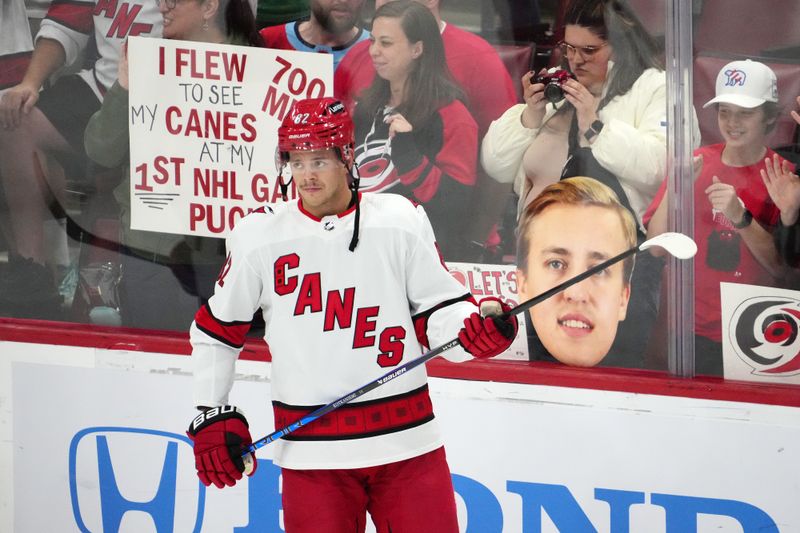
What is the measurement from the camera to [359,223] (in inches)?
94.7

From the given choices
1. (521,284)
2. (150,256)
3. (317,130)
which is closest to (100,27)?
(150,256)

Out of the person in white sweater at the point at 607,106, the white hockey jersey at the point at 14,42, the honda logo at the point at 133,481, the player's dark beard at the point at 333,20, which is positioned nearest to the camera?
the person in white sweater at the point at 607,106

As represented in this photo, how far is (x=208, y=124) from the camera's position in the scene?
337cm

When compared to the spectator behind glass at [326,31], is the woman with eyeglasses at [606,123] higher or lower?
lower

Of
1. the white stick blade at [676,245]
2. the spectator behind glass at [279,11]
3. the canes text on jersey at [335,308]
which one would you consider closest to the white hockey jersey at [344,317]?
the canes text on jersey at [335,308]

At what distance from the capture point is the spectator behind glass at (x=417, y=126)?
Answer: 3156mm

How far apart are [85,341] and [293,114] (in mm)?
1425

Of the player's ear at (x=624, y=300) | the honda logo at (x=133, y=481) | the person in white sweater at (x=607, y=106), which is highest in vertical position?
the person in white sweater at (x=607, y=106)

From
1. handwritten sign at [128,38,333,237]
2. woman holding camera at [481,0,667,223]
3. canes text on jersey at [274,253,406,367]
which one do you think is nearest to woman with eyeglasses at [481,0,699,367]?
woman holding camera at [481,0,667,223]

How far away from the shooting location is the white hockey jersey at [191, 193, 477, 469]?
238 centimetres

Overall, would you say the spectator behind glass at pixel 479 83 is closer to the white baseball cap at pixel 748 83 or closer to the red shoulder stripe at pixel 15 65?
the white baseball cap at pixel 748 83

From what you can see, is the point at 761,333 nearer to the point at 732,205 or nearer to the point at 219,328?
the point at 732,205

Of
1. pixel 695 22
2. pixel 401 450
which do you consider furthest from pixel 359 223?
pixel 695 22

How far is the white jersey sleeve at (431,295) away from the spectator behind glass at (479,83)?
735 mm
